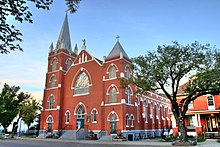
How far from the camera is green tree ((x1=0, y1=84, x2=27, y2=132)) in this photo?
1519 inches

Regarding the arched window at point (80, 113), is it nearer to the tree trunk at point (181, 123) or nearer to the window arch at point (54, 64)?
the window arch at point (54, 64)

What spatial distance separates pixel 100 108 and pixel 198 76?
1638 cm

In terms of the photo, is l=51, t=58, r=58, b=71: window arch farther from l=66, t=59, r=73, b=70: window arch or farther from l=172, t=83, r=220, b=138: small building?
l=172, t=83, r=220, b=138: small building

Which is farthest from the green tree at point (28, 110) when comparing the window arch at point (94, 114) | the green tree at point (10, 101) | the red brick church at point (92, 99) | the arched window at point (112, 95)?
the arched window at point (112, 95)

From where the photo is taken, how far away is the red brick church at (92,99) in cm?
2909

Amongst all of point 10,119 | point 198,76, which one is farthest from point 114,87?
point 10,119

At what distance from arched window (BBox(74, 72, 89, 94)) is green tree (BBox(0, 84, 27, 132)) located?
14.6 m

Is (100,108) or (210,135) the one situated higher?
(100,108)

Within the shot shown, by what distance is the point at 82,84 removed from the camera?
34.6 m

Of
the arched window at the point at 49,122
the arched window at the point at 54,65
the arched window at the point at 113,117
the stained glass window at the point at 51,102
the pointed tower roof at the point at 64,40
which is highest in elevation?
the pointed tower roof at the point at 64,40

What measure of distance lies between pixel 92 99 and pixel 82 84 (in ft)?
13.1

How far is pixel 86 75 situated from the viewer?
34.5m

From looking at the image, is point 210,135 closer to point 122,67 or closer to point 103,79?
point 122,67

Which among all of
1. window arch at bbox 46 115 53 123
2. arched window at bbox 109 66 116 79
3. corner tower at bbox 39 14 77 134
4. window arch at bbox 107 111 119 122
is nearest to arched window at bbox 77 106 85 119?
corner tower at bbox 39 14 77 134
